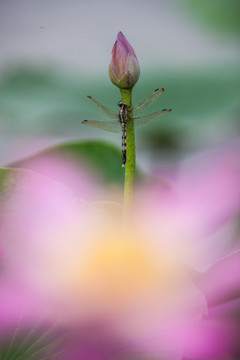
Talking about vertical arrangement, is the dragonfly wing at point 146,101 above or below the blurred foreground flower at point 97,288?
above

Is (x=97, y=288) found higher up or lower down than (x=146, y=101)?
lower down

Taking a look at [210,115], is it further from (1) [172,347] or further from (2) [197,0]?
(1) [172,347]

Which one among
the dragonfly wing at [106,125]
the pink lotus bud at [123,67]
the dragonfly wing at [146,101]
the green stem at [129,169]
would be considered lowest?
the green stem at [129,169]

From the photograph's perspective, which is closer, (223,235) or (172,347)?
(172,347)

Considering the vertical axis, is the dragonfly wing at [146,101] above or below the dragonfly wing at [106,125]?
above

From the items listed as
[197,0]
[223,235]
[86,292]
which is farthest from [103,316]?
[197,0]
